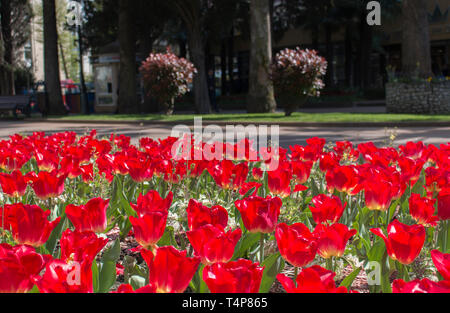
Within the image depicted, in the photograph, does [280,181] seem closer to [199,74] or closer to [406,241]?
[406,241]

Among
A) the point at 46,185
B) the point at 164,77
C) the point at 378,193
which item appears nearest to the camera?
the point at 378,193

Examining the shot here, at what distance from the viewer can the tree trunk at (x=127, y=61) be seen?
2584 cm

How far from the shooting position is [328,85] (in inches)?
1409

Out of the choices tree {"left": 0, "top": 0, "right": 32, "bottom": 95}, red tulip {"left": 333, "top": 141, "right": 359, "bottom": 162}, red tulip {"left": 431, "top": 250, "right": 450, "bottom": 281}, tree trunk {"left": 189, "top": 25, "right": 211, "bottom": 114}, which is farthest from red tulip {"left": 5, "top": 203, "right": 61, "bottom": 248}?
tree {"left": 0, "top": 0, "right": 32, "bottom": 95}

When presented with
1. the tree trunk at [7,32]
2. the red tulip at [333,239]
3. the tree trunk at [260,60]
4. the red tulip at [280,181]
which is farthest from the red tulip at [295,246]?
the tree trunk at [7,32]

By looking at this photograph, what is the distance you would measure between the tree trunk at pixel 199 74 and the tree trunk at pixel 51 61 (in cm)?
727

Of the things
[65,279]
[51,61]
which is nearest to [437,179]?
[65,279]

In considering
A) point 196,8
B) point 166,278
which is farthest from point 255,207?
point 196,8

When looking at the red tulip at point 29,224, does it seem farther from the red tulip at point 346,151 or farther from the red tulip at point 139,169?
the red tulip at point 346,151

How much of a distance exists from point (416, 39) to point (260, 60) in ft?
19.4

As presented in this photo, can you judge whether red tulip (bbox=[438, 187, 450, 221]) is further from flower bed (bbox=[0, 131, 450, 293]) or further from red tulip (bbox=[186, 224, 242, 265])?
red tulip (bbox=[186, 224, 242, 265])

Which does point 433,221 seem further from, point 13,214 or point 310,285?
point 13,214

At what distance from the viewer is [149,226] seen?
1.82 m
